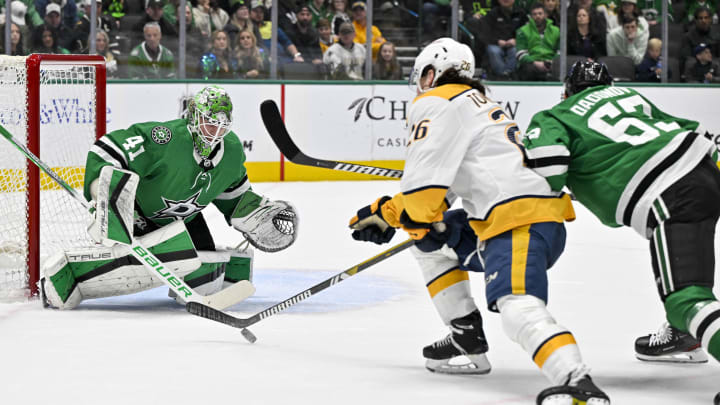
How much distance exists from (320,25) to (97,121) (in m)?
4.71

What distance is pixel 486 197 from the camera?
8.65 feet

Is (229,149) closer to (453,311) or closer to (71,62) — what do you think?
(71,62)

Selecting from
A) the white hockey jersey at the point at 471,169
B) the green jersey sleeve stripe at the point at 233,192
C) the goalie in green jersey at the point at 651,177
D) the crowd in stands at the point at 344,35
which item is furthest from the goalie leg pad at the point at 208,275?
the crowd in stands at the point at 344,35

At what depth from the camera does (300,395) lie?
2639 mm

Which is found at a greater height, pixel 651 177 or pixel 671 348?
pixel 651 177

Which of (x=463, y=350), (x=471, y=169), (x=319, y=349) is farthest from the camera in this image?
(x=319, y=349)

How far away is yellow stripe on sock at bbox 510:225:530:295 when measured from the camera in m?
2.50

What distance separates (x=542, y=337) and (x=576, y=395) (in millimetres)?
152

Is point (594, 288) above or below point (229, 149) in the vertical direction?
below

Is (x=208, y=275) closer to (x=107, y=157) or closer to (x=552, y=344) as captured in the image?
(x=107, y=157)

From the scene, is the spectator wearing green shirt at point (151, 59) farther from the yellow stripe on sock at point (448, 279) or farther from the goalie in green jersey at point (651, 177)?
the goalie in green jersey at point (651, 177)

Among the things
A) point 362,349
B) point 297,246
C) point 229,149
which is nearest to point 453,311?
point 362,349

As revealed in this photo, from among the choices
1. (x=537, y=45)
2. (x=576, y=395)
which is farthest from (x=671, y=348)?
(x=537, y=45)

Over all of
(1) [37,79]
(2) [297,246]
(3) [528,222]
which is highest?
(1) [37,79]
